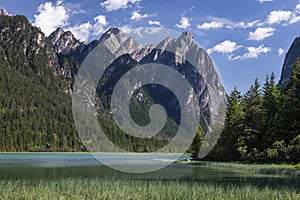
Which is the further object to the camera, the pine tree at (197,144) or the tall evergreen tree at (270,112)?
the pine tree at (197,144)

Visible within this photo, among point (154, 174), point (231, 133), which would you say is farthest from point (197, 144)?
point (154, 174)

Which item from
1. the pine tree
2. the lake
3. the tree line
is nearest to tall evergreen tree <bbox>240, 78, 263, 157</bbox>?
the tree line

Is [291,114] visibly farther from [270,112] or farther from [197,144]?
[197,144]

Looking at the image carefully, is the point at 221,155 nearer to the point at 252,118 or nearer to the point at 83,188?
the point at 252,118

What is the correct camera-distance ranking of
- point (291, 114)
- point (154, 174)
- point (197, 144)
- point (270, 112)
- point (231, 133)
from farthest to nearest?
1. point (197, 144)
2. point (231, 133)
3. point (270, 112)
4. point (291, 114)
5. point (154, 174)

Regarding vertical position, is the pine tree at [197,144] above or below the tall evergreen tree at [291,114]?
below

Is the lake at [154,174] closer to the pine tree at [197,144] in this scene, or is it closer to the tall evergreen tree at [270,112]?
the tall evergreen tree at [270,112]

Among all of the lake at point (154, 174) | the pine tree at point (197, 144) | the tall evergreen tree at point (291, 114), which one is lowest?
the lake at point (154, 174)

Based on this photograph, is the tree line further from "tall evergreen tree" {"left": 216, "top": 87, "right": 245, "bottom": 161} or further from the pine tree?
the pine tree

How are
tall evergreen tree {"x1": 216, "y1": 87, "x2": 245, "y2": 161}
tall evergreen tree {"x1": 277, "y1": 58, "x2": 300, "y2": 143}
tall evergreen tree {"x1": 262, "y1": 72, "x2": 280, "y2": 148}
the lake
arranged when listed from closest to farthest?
the lake < tall evergreen tree {"x1": 277, "y1": 58, "x2": 300, "y2": 143} < tall evergreen tree {"x1": 262, "y1": 72, "x2": 280, "y2": 148} < tall evergreen tree {"x1": 216, "y1": 87, "x2": 245, "y2": 161}

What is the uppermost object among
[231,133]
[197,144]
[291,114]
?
[291,114]

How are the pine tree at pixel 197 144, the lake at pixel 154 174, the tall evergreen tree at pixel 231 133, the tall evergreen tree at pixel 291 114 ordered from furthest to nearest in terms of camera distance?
the pine tree at pixel 197 144, the tall evergreen tree at pixel 231 133, the tall evergreen tree at pixel 291 114, the lake at pixel 154 174

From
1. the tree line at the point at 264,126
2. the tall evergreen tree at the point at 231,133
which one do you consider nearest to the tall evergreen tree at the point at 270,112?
the tree line at the point at 264,126

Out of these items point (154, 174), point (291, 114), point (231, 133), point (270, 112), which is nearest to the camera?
point (154, 174)
